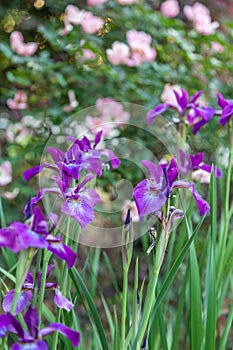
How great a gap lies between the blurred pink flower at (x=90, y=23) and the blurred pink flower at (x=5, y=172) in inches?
19.3

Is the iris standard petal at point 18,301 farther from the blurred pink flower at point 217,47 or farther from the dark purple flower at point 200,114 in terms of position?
the blurred pink flower at point 217,47

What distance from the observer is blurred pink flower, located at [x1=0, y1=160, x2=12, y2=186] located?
70.4 inches

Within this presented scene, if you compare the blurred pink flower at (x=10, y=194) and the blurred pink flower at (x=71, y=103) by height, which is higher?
the blurred pink flower at (x=71, y=103)

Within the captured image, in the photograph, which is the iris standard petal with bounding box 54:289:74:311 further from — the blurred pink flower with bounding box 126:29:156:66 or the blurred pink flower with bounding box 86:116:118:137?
the blurred pink flower with bounding box 126:29:156:66

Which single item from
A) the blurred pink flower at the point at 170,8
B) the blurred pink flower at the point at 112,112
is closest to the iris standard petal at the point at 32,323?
the blurred pink flower at the point at 112,112

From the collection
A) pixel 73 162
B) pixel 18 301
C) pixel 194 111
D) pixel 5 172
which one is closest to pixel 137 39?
pixel 5 172

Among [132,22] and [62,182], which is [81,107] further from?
[62,182]

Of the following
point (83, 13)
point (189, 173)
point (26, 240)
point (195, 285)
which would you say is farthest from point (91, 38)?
point (26, 240)

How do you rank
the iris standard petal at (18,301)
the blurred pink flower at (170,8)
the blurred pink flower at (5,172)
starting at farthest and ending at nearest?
the blurred pink flower at (170,8)
the blurred pink flower at (5,172)
the iris standard petal at (18,301)

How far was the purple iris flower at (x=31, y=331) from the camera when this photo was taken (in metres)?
0.50

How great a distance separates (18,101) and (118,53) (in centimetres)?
35

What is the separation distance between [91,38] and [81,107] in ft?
0.73

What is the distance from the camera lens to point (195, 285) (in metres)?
0.78

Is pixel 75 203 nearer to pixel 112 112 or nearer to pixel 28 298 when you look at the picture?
pixel 28 298
